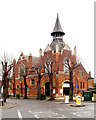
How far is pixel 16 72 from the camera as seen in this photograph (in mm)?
59625

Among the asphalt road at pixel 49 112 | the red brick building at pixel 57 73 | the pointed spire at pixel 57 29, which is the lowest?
the asphalt road at pixel 49 112

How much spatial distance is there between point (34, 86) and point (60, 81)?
9607mm

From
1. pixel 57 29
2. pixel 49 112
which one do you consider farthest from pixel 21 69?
pixel 49 112

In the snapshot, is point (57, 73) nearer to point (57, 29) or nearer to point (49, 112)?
point (57, 29)

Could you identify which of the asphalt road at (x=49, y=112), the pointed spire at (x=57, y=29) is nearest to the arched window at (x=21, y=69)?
the pointed spire at (x=57, y=29)

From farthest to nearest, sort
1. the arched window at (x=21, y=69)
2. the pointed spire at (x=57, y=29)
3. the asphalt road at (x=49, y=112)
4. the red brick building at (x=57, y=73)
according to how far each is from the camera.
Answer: the pointed spire at (x=57, y=29) < the red brick building at (x=57, y=73) < the arched window at (x=21, y=69) < the asphalt road at (x=49, y=112)

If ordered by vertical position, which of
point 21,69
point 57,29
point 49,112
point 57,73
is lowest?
point 49,112

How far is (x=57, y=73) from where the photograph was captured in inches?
1866

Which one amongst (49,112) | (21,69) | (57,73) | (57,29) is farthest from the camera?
(57,29)

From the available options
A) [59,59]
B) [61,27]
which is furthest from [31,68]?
[61,27]

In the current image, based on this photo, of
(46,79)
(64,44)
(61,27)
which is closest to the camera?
(46,79)

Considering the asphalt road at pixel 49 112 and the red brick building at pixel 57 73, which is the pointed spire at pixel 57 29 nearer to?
the red brick building at pixel 57 73

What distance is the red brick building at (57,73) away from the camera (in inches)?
1868

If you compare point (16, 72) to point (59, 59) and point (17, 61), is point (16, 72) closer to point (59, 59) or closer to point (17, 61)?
point (17, 61)
